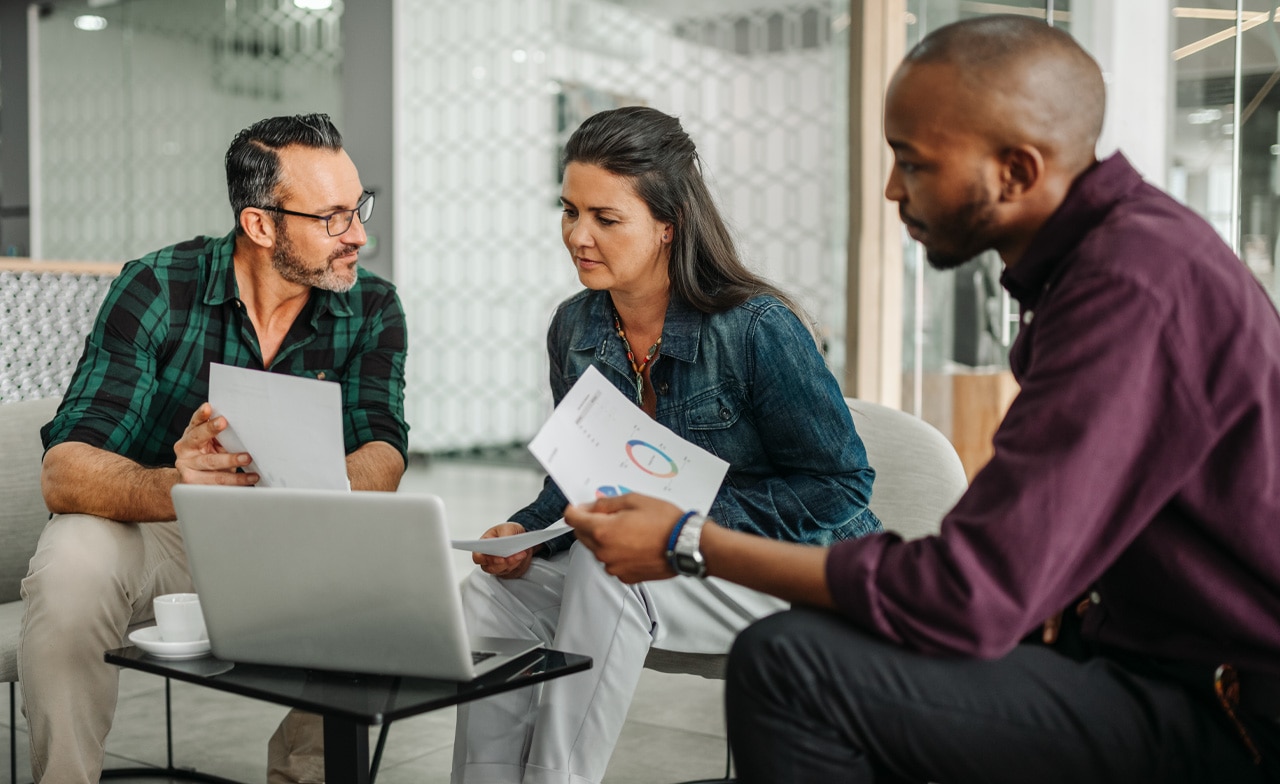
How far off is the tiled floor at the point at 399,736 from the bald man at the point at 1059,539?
143cm

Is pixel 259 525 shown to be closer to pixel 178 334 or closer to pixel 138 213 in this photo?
pixel 178 334

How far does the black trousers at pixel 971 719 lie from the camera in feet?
3.43

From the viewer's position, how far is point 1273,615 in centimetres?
105

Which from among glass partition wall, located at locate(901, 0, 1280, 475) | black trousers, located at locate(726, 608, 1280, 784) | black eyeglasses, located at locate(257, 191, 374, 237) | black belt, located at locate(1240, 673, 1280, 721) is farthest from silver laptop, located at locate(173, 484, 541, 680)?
glass partition wall, located at locate(901, 0, 1280, 475)

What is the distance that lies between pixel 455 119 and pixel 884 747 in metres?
6.14

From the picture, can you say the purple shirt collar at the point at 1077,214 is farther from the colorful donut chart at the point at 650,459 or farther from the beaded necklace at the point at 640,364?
the beaded necklace at the point at 640,364

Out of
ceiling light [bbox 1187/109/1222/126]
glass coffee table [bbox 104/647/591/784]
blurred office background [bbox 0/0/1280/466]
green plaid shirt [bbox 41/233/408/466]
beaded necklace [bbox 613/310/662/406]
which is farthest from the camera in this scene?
blurred office background [bbox 0/0/1280/466]

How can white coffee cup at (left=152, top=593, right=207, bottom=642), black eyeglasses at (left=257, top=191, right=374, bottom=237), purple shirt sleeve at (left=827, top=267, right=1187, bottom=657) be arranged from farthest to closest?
black eyeglasses at (left=257, top=191, right=374, bottom=237)
white coffee cup at (left=152, top=593, right=207, bottom=642)
purple shirt sleeve at (left=827, top=267, right=1187, bottom=657)

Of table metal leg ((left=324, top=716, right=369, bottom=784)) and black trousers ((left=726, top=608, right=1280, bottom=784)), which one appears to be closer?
black trousers ((left=726, top=608, right=1280, bottom=784))

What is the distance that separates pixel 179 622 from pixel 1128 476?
3.51 feet

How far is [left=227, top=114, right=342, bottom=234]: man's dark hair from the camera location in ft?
7.23

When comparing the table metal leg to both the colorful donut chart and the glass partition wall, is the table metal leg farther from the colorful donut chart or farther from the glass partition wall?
the glass partition wall

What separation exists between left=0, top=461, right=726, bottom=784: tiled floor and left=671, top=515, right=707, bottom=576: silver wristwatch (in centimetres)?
137

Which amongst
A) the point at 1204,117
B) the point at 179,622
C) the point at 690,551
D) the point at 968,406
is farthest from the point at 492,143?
the point at 690,551
